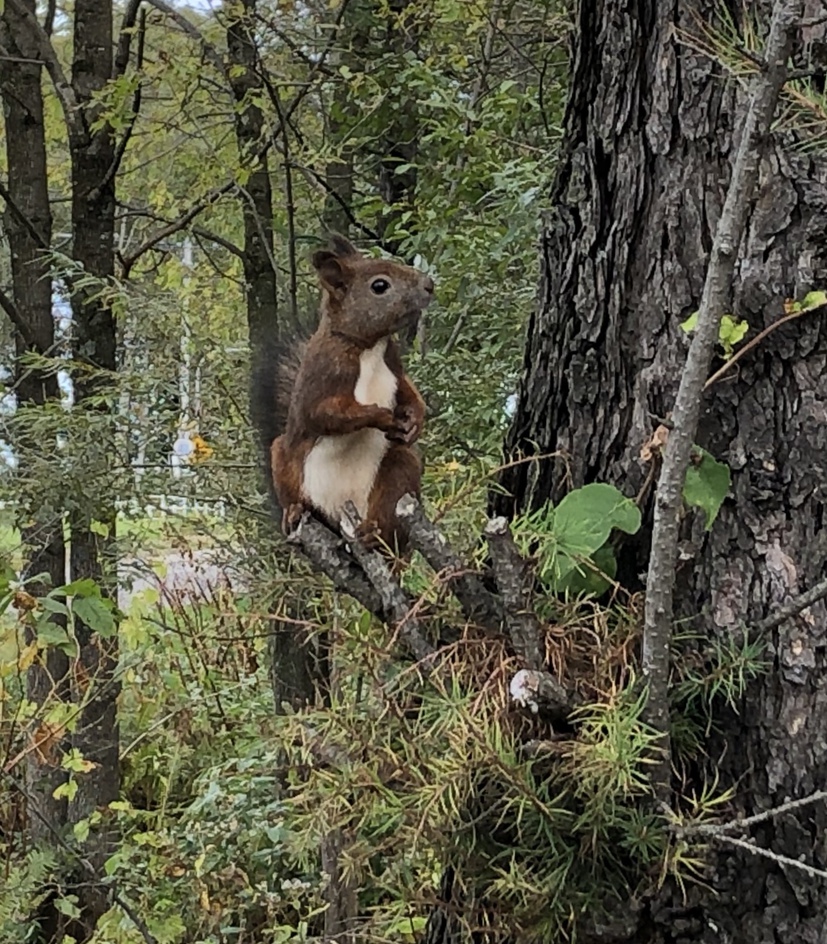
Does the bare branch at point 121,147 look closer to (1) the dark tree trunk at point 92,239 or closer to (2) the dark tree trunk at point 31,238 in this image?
(1) the dark tree trunk at point 92,239

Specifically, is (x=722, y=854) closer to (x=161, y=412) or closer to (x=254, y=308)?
(x=161, y=412)

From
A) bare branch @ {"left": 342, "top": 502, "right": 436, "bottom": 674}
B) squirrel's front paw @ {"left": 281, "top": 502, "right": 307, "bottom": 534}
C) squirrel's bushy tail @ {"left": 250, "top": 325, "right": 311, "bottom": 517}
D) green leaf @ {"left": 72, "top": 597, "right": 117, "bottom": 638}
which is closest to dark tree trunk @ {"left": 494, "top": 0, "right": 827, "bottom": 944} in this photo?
bare branch @ {"left": 342, "top": 502, "right": 436, "bottom": 674}

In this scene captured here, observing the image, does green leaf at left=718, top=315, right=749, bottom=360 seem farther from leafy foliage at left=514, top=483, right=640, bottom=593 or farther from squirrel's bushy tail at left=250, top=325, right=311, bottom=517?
squirrel's bushy tail at left=250, top=325, right=311, bottom=517

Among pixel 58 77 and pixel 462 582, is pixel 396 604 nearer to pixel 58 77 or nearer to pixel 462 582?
pixel 462 582

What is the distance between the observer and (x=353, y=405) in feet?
5.19

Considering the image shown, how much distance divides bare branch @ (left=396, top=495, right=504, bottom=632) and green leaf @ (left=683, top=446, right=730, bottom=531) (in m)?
0.21

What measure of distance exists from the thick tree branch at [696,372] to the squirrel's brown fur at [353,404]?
63 centimetres

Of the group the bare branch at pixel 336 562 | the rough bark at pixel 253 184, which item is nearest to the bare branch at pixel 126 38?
the rough bark at pixel 253 184

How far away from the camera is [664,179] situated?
1.19 m

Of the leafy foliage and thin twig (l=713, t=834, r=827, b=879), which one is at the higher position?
the leafy foliage

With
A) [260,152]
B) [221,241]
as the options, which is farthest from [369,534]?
[221,241]

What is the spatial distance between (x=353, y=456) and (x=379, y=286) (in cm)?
25

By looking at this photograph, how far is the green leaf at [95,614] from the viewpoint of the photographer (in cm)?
161

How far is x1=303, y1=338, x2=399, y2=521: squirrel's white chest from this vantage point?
5.33ft
